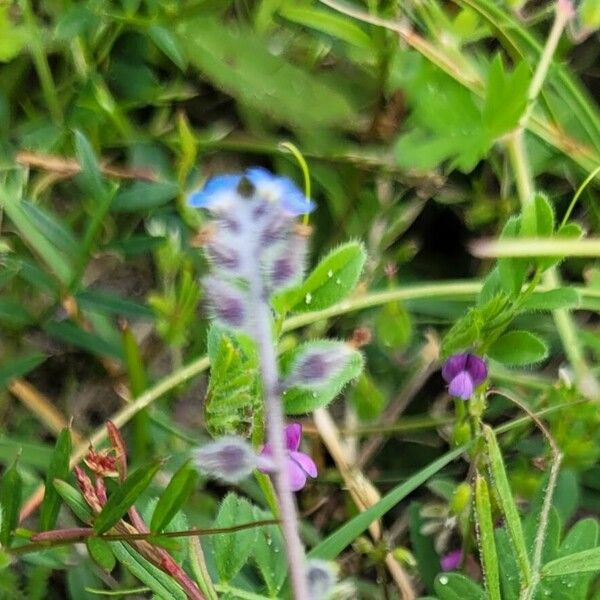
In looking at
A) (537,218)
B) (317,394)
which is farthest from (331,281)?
(537,218)

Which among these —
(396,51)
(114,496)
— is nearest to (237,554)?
(114,496)

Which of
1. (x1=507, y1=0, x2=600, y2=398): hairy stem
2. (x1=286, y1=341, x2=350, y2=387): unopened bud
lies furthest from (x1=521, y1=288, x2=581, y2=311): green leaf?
(x1=286, y1=341, x2=350, y2=387): unopened bud

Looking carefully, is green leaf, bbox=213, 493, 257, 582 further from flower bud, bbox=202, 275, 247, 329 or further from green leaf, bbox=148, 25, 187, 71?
green leaf, bbox=148, 25, 187, 71

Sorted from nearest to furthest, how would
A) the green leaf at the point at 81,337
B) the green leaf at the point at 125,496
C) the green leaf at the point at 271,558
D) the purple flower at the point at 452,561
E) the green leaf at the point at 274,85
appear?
the green leaf at the point at 125,496 → the green leaf at the point at 271,558 → the purple flower at the point at 452,561 → the green leaf at the point at 81,337 → the green leaf at the point at 274,85

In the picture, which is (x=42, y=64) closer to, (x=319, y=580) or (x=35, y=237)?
(x=35, y=237)

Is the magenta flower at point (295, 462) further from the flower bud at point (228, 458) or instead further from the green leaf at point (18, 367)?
the green leaf at point (18, 367)

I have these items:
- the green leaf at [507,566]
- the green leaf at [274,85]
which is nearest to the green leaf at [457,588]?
the green leaf at [507,566]
